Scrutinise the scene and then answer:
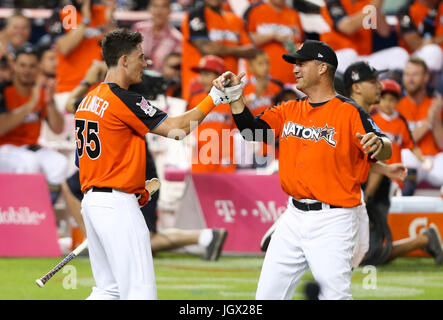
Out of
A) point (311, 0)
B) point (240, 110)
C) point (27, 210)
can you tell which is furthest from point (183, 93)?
point (240, 110)

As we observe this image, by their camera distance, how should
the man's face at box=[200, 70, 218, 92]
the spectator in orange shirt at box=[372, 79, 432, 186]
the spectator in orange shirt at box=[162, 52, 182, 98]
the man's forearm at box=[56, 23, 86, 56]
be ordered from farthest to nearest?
the spectator in orange shirt at box=[162, 52, 182, 98]
the man's forearm at box=[56, 23, 86, 56]
the man's face at box=[200, 70, 218, 92]
the spectator in orange shirt at box=[372, 79, 432, 186]

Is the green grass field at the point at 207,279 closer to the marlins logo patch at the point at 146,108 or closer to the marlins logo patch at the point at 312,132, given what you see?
the marlins logo patch at the point at 312,132

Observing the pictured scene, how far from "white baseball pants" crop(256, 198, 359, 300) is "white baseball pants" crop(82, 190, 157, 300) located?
0.90 meters

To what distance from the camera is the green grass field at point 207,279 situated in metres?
8.41

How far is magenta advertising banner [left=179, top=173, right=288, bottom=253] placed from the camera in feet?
37.0

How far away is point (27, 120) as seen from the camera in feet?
40.4

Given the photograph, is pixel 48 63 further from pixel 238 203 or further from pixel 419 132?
pixel 419 132

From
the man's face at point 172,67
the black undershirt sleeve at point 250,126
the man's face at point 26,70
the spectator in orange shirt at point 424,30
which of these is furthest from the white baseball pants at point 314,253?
the man's face at point 172,67

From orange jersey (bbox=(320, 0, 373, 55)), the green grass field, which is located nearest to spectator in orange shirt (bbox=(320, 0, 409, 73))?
orange jersey (bbox=(320, 0, 373, 55))

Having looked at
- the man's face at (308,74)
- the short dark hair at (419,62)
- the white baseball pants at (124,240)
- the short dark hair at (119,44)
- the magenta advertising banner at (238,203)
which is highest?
the short dark hair at (119,44)

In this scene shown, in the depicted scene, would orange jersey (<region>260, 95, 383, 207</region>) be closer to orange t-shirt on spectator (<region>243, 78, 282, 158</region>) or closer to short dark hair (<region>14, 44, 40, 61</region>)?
orange t-shirt on spectator (<region>243, 78, 282, 158</region>)

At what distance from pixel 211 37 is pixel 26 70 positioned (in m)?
2.79

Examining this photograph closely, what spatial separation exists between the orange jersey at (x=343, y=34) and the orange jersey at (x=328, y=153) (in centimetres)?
665
